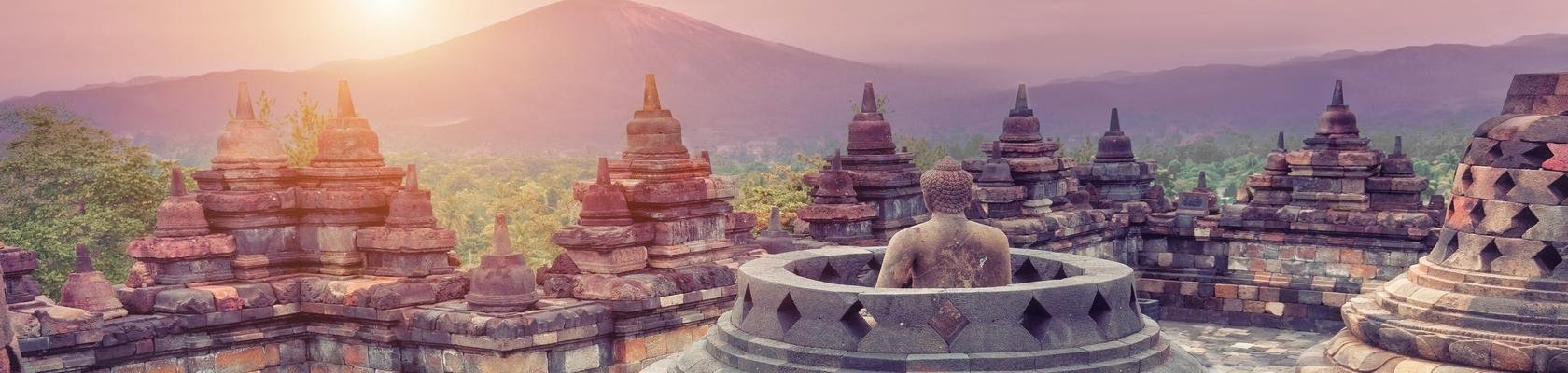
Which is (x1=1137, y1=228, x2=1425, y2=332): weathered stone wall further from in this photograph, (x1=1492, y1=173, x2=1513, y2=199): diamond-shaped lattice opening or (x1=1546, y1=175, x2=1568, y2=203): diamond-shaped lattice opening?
(x1=1546, y1=175, x2=1568, y2=203): diamond-shaped lattice opening

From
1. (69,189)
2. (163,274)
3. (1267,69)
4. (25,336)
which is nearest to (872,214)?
(163,274)

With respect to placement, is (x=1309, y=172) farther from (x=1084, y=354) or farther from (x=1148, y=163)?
(x=1084, y=354)

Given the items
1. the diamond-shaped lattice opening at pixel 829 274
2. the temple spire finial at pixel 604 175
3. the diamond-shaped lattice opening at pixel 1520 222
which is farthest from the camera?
the temple spire finial at pixel 604 175

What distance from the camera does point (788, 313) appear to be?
694 centimetres

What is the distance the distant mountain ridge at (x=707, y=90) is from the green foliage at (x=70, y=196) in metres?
63.2

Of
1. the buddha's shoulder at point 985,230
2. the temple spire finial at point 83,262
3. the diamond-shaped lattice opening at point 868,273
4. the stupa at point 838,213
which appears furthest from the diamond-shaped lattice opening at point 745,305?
the stupa at point 838,213

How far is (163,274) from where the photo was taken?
480 inches

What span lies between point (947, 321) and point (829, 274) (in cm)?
205

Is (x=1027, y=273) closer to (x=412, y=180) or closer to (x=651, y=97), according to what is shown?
(x=651, y=97)

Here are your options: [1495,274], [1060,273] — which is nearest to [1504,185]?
[1495,274]

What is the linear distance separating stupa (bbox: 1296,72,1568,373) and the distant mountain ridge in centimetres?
9454

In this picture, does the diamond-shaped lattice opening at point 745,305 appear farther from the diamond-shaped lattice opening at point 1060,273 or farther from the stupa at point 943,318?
the diamond-shaped lattice opening at point 1060,273

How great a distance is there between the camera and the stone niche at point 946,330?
6.43 meters

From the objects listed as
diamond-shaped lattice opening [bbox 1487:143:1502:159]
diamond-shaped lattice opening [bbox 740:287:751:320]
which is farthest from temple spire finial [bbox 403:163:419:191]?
diamond-shaped lattice opening [bbox 1487:143:1502:159]
